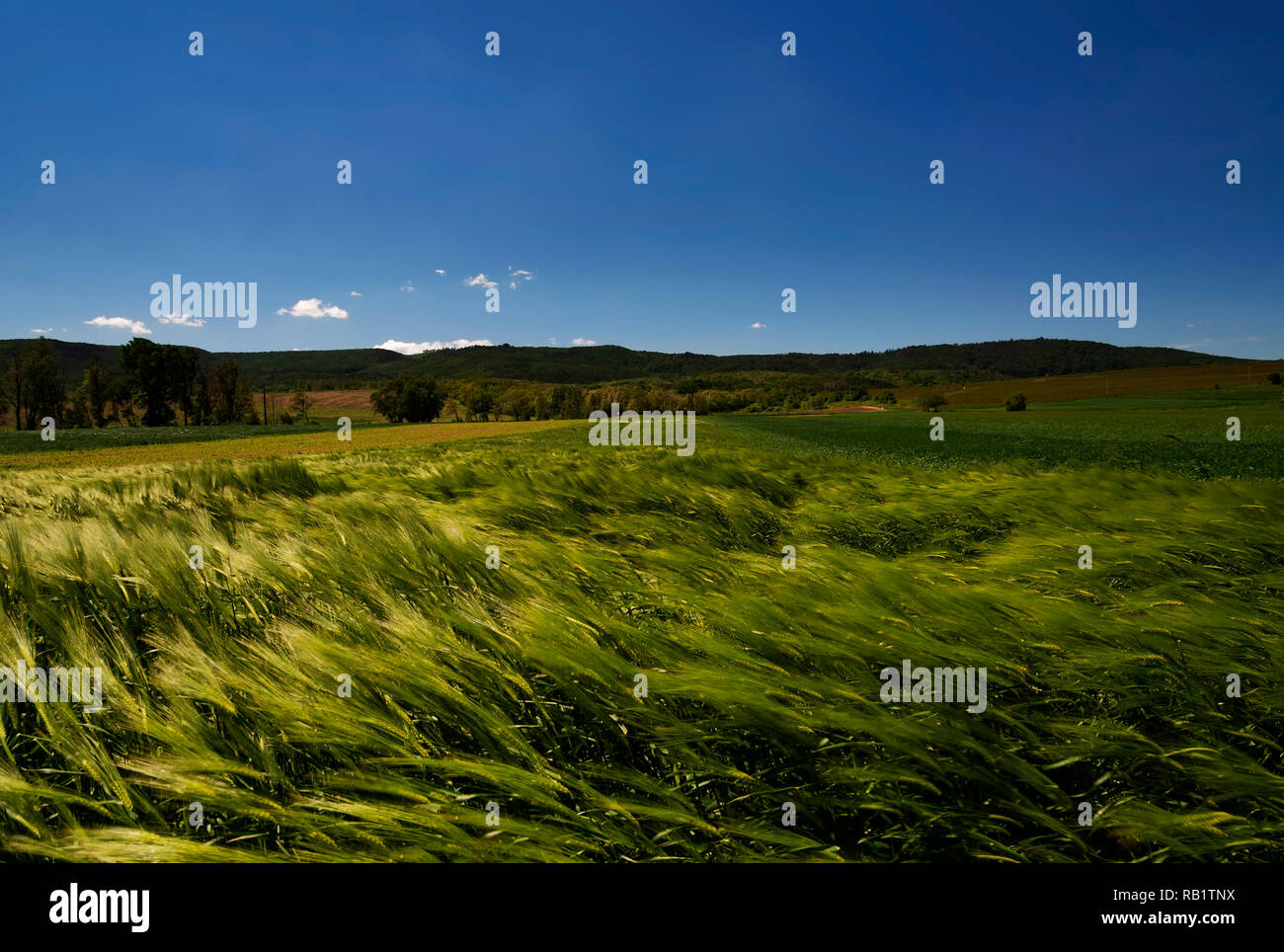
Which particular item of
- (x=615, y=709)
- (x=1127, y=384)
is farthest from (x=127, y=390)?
(x=1127, y=384)

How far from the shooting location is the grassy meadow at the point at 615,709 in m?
1.02

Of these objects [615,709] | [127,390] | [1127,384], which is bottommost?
[615,709]

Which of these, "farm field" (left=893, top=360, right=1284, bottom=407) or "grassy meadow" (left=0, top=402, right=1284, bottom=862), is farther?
"farm field" (left=893, top=360, right=1284, bottom=407)

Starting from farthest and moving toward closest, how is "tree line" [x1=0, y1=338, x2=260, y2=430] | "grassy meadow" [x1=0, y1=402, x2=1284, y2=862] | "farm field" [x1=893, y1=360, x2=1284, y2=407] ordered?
"farm field" [x1=893, y1=360, x2=1284, y2=407]
"tree line" [x1=0, y1=338, x2=260, y2=430]
"grassy meadow" [x1=0, y1=402, x2=1284, y2=862]

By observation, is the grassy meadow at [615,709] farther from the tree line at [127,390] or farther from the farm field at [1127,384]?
the tree line at [127,390]

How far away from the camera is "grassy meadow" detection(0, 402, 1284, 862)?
102 cm

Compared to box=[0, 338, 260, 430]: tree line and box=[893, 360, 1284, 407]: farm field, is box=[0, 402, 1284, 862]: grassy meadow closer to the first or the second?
box=[893, 360, 1284, 407]: farm field

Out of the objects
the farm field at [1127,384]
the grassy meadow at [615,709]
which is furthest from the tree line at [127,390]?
the farm field at [1127,384]

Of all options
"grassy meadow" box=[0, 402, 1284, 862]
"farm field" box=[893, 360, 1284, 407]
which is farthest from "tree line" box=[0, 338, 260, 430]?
"farm field" box=[893, 360, 1284, 407]

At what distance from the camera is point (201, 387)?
3615 inches

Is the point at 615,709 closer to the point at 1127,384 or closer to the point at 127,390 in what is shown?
the point at 127,390

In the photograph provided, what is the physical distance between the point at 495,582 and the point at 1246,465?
11833 millimetres

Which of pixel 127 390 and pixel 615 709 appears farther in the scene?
pixel 127 390

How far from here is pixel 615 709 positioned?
1.24 metres
